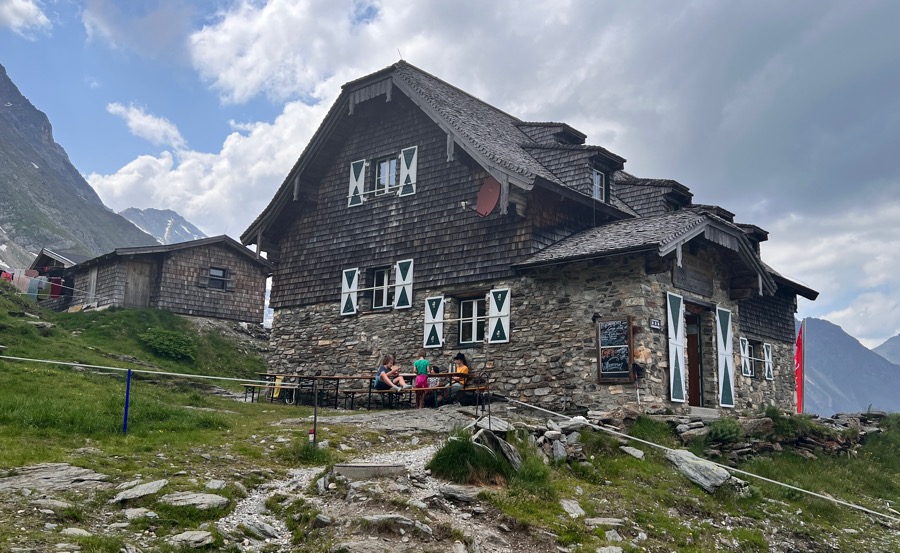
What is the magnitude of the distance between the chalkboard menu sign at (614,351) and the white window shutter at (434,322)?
14.8 feet

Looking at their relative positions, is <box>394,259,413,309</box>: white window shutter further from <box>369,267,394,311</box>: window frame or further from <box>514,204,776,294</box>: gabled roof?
<box>514,204,776,294</box>: gabled roof

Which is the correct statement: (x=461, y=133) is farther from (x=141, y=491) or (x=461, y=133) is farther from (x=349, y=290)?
(x=141, y=491)

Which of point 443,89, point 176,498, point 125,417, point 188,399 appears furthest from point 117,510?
point 443,89

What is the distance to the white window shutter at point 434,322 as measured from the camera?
20.3 m

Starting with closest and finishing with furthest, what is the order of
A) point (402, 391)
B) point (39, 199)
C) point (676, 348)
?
point (402, 391)
point (676, 348)
point (39, 199)

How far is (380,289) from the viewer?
22094mm

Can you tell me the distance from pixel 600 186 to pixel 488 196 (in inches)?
161

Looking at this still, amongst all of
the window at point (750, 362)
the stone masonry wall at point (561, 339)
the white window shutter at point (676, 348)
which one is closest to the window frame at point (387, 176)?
the stone masonry wall at point (561, 339)

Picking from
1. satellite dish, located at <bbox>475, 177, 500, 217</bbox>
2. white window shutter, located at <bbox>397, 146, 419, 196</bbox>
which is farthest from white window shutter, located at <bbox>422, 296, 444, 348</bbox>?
white window shutter, located at <bbox>397, 146, 419, 196</bbox>

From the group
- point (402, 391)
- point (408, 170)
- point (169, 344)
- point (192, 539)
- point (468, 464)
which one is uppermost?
point (408, 170)

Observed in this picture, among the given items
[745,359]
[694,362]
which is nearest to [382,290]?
[694,362]

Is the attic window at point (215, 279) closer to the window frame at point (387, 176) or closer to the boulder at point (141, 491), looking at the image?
the window frame at point (387, 176)

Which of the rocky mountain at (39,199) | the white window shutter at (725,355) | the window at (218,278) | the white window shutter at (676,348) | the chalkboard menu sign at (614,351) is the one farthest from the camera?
the rocky mountain at (39,199)

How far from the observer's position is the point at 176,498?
8500 mm
